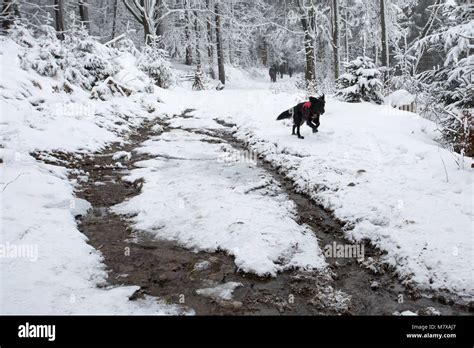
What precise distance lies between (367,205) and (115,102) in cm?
1034

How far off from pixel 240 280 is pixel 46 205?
133 inches

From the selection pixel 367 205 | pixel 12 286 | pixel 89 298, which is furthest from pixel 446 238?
pixel 12 286

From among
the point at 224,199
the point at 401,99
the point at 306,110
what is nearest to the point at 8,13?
the point at 306,110

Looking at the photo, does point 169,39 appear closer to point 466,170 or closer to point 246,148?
point 246,148

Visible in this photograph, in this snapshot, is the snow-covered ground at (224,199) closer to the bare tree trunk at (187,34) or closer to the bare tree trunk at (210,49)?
the bare tree trunk at (187,34)

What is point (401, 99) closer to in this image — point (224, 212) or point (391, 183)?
point (391, 183)

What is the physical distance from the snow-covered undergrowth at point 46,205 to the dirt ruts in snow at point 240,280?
0.25 m

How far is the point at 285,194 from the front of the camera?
21.6 feet

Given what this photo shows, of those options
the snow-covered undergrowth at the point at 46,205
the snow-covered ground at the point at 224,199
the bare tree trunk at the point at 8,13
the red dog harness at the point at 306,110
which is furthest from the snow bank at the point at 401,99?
the bare tree trunk at the point at 8,13

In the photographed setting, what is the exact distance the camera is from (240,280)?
4.10 m

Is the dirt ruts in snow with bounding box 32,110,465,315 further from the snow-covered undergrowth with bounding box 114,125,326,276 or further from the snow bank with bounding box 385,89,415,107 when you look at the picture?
the snow bank with bounding box 385,89,415,107

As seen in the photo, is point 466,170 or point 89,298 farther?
point 466,170
